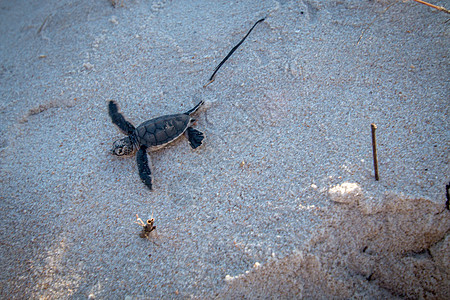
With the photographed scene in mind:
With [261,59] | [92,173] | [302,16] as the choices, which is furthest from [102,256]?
[302,16]

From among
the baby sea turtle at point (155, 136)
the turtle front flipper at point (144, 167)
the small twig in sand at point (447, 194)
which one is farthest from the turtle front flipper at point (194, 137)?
the small twig in sand at point (447, 194)

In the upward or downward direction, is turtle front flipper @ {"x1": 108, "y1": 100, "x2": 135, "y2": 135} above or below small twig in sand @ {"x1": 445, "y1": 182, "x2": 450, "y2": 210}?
below

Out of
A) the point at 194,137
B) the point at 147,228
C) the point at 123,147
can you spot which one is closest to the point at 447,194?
the point at 194,137

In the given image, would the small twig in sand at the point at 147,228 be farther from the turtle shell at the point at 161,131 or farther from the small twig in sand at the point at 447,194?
the small twig in sand at the point at 447,194

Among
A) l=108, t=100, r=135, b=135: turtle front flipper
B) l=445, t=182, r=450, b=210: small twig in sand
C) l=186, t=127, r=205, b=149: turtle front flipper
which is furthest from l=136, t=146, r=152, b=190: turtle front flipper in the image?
l=445, t=182, r=450, b=210: small twig in sand

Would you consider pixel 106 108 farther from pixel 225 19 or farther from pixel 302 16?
pixel 302 16

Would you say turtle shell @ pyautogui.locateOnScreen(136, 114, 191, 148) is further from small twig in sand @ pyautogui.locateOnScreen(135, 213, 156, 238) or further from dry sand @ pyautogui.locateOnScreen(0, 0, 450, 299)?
small twig in sand @ pyautogui.locateOnScreen(135, 213, 156, 238)
